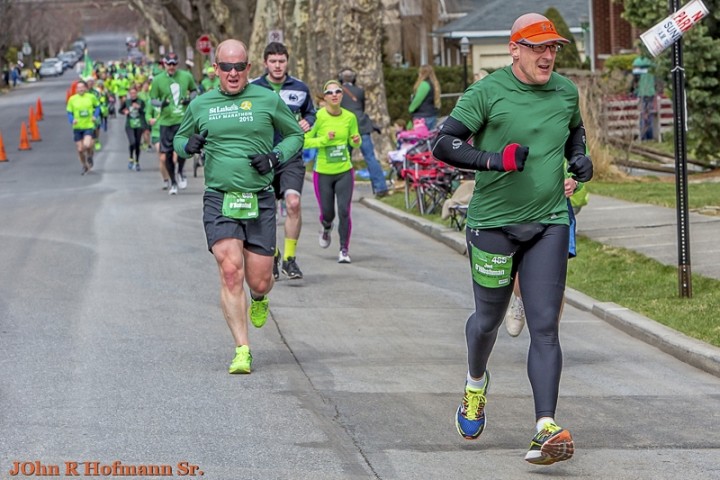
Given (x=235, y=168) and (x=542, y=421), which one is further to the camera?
(x=235, y=168)

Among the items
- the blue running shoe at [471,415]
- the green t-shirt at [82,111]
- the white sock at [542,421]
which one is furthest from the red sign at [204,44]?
the white sock at [542,421]

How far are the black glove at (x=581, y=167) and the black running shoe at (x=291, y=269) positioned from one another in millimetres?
7103

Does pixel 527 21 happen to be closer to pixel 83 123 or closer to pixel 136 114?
pixel 83 123

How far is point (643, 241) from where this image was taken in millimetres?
15539

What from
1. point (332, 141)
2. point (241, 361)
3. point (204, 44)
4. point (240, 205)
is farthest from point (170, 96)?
point (204, 44)

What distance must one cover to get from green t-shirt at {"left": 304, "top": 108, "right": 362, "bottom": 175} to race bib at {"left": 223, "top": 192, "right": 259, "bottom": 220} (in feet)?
16.8

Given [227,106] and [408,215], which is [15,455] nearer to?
[227,106]

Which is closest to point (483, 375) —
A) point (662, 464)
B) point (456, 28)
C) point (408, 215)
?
point (662, 464)

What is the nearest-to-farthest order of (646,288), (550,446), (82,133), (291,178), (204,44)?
(550,446) < (646,288) < (291,178) < (82,133) < (204,44)

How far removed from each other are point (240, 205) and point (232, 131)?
459 mm

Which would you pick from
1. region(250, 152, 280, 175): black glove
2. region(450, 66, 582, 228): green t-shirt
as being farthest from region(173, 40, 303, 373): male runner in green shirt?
region(450, 66, 582, 228): green t-shirt

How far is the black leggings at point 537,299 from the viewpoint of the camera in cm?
674

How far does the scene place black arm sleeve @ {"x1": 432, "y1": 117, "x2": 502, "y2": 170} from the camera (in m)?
6.66

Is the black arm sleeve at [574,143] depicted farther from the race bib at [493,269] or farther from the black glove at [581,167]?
the race bib at [493,269]
